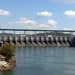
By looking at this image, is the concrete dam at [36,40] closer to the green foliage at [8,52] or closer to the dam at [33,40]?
the dam at [33,40]

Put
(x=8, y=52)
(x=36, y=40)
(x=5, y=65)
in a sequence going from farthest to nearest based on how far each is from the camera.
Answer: (x=36, y=40)
(x=8, y=52)
(x=5, y=65)

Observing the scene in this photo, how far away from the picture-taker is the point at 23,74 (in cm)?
3650

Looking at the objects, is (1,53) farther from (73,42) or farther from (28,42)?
(73,42)

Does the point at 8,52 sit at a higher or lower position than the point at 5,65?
higher

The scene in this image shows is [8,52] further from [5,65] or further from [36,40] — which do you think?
[36,40]

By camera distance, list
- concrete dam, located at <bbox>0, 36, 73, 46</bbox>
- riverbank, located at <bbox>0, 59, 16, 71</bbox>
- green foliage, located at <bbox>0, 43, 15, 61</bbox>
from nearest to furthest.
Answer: riverbank, located at <bbox>0, 59, 16, 71</bbox>
green foliage, located at <bbox>0, 43, 15, 61</bbox>
concrete dam, located at <bbox>0, 36, 73, 46</bbox>

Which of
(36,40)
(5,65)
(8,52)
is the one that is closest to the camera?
(5,65)

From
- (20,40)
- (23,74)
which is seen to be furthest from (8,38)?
(23,74)

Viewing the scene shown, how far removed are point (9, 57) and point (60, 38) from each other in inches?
3881

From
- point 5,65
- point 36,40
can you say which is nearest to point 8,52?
point 5,65

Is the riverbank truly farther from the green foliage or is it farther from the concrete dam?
the concrete dam

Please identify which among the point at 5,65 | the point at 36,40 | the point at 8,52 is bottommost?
the point at 5,65

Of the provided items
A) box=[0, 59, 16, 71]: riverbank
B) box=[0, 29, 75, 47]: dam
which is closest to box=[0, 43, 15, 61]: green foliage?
box=[0, 59, 16, 71]: riverbank

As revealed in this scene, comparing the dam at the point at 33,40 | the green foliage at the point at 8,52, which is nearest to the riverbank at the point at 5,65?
the green foliage at the point at 8,52
